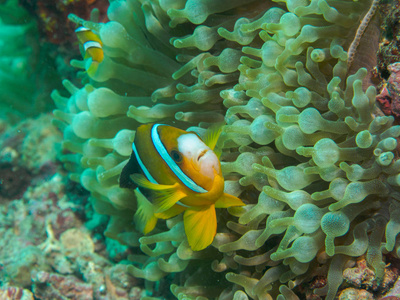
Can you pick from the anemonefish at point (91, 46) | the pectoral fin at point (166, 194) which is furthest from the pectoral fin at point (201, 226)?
the anemonefish at point (91, 46)

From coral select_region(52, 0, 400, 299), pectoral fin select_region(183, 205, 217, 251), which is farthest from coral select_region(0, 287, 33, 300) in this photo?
pectoral fin select_region(183, 205, 217, 251)

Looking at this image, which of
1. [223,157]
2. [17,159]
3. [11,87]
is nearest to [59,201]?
[17,159]

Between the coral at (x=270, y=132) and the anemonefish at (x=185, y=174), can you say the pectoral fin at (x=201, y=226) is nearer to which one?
the anemonefish at (x=185, y=174)

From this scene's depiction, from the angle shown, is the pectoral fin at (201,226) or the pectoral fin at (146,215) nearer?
the pectoral fin at (201,226)

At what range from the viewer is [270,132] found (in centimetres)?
156

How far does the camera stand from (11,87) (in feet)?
14.7

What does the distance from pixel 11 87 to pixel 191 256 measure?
12.5 feet

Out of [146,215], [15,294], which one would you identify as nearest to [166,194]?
[146,215]

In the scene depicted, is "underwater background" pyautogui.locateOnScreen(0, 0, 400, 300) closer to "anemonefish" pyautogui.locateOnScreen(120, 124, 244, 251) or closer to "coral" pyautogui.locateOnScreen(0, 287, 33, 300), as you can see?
"coral" pyautogui.locateOnScreen(0, 287, 33, 300)

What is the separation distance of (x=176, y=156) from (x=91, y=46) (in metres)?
1.58

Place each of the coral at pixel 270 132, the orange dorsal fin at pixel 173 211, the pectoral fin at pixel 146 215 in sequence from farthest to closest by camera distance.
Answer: the pectoral fin at pixel 146 215 < the orange dorsal fin at pixel 173 211 < the coral at pixel 270 132

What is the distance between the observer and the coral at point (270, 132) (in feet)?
4.64

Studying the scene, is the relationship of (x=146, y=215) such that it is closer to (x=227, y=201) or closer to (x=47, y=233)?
(x=227, y=201)

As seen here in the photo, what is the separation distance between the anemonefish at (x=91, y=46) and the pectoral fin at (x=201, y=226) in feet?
4.41
